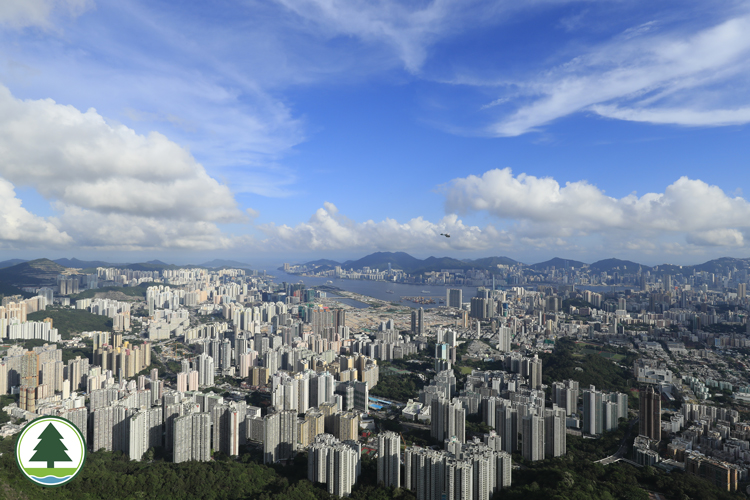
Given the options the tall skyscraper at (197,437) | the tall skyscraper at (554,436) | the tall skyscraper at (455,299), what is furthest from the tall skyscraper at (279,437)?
the tall skyscraper at (455,299)

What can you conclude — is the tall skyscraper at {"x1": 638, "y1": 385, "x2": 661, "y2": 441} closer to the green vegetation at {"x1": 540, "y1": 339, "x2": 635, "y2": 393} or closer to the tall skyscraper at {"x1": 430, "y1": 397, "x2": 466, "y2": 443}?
the green vegetation at {"x1": 540, "y1": 339, "x2": 635, "y2": 393}

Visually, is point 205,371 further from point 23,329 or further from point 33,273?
point 33,273

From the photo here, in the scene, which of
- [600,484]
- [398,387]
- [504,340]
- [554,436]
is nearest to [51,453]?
[600,484]

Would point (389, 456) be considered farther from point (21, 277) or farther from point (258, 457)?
point (21, 277)

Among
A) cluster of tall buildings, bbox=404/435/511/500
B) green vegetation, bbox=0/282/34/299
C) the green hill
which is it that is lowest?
cluster of tall buildings, bbox=404/435/511/500

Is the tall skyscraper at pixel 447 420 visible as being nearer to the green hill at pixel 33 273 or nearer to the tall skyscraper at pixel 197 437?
the tall skyscraper at pixel 197 437

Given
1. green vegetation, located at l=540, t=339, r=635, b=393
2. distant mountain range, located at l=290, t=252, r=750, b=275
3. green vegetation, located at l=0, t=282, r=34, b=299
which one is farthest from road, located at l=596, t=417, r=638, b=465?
distant mountain range, located at l=290, t=252, r=750, b=275
